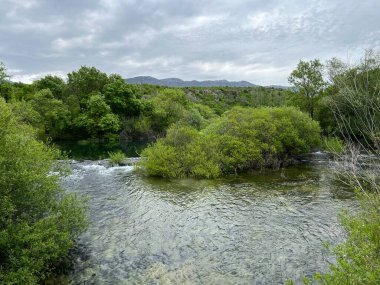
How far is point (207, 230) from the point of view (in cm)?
1722

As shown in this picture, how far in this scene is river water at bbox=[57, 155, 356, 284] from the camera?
1305 centimetres

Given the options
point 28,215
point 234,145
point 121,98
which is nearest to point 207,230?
point 28,215

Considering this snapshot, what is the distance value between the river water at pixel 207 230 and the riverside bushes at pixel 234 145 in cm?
190

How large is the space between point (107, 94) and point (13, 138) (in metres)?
57.2

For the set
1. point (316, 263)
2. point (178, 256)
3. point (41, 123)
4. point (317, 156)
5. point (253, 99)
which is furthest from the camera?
point (253, 99)

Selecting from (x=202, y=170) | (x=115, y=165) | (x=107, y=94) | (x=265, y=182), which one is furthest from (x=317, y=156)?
(x=107, y=94)

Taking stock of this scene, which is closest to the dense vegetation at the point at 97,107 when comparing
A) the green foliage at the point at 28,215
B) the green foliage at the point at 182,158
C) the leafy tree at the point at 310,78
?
the leafy tree at the point at 310,78

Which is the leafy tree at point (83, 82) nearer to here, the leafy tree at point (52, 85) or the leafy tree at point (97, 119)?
the leafy tree at point (52, 85)

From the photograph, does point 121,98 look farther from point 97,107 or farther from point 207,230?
point 207,230

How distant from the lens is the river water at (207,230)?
13047mm

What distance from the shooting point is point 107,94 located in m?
68.1

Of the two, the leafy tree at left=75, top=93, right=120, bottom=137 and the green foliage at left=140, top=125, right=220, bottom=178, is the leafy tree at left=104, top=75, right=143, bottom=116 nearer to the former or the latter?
the leafy tree at left=75, top=93, right=120, bottom=137

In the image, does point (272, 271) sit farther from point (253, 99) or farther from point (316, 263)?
Result: point (253, 99)

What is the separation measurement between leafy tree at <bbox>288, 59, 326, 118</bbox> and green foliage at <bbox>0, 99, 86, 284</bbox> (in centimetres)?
4807
